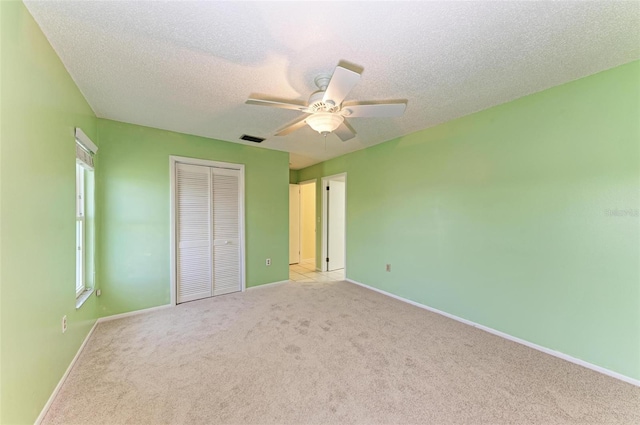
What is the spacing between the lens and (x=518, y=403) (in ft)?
5.33

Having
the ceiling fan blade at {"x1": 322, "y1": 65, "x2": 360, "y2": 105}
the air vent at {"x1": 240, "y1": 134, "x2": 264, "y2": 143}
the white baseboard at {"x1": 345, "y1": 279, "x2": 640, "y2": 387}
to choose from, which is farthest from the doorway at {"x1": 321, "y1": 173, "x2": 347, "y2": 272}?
the ceiling fan blade at {"x1": 322, "y1": 65, "x2": 360, "y2": 105}

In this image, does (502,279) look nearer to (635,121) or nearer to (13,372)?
A: (635,121)

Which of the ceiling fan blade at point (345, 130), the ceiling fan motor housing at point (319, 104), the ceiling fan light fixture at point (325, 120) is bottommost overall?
the ceiling fan light fixture at point (325, 120)

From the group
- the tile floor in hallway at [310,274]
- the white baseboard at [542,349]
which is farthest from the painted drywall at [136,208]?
the white baseboard at [542,349]

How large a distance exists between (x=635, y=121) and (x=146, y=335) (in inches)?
185

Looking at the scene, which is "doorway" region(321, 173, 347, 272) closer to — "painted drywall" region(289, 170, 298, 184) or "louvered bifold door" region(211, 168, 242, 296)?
"painted drywall" region(289, 170, 298, 184)

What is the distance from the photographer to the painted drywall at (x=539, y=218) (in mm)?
1871

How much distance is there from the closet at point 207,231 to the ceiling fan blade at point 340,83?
2613mm

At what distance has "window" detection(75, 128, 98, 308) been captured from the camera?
2.37 meters

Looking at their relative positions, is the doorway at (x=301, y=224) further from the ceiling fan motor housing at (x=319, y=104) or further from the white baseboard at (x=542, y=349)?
the ceiling fan motor housing at (x=319, y=104)

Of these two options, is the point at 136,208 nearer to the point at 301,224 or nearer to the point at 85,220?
the point at 85,220

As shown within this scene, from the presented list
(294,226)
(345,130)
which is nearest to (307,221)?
(294,226)

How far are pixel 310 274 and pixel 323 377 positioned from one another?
3.20m

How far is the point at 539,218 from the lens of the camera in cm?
227
